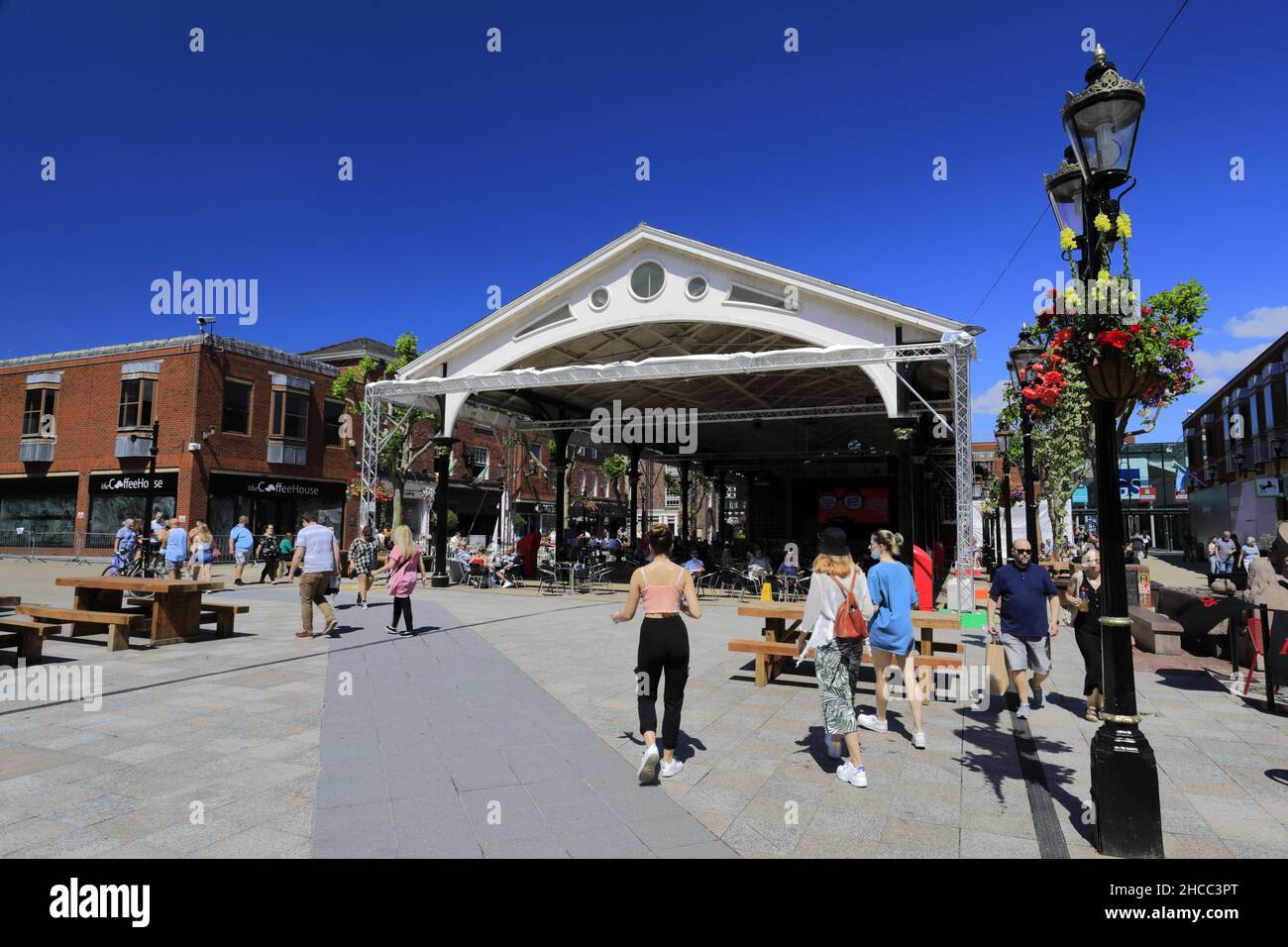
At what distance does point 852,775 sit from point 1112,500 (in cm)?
231

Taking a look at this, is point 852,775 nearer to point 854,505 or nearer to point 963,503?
point 963,503

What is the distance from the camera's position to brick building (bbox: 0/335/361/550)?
91.9 ft

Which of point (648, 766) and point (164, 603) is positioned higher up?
point (164, 603)

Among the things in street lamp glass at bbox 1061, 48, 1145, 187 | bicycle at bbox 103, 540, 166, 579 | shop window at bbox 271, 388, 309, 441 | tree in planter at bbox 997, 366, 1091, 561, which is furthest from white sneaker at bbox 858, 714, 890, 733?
shop window at bbox 271, 388, 309, 441

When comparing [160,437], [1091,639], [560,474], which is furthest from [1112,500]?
[160,437]

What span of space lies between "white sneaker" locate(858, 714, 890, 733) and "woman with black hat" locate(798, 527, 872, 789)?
0.94 metres

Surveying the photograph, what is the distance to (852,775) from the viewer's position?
15.3 feet

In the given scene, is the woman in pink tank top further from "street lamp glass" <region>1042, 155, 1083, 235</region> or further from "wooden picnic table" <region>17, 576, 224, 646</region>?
"wooden picnic table" <region>17, 576, 224, 646</region>

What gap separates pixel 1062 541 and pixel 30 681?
17647 millimetres

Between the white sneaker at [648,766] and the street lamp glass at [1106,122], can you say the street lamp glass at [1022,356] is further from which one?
the white sneaker at [648,766]

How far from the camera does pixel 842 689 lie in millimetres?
5031
